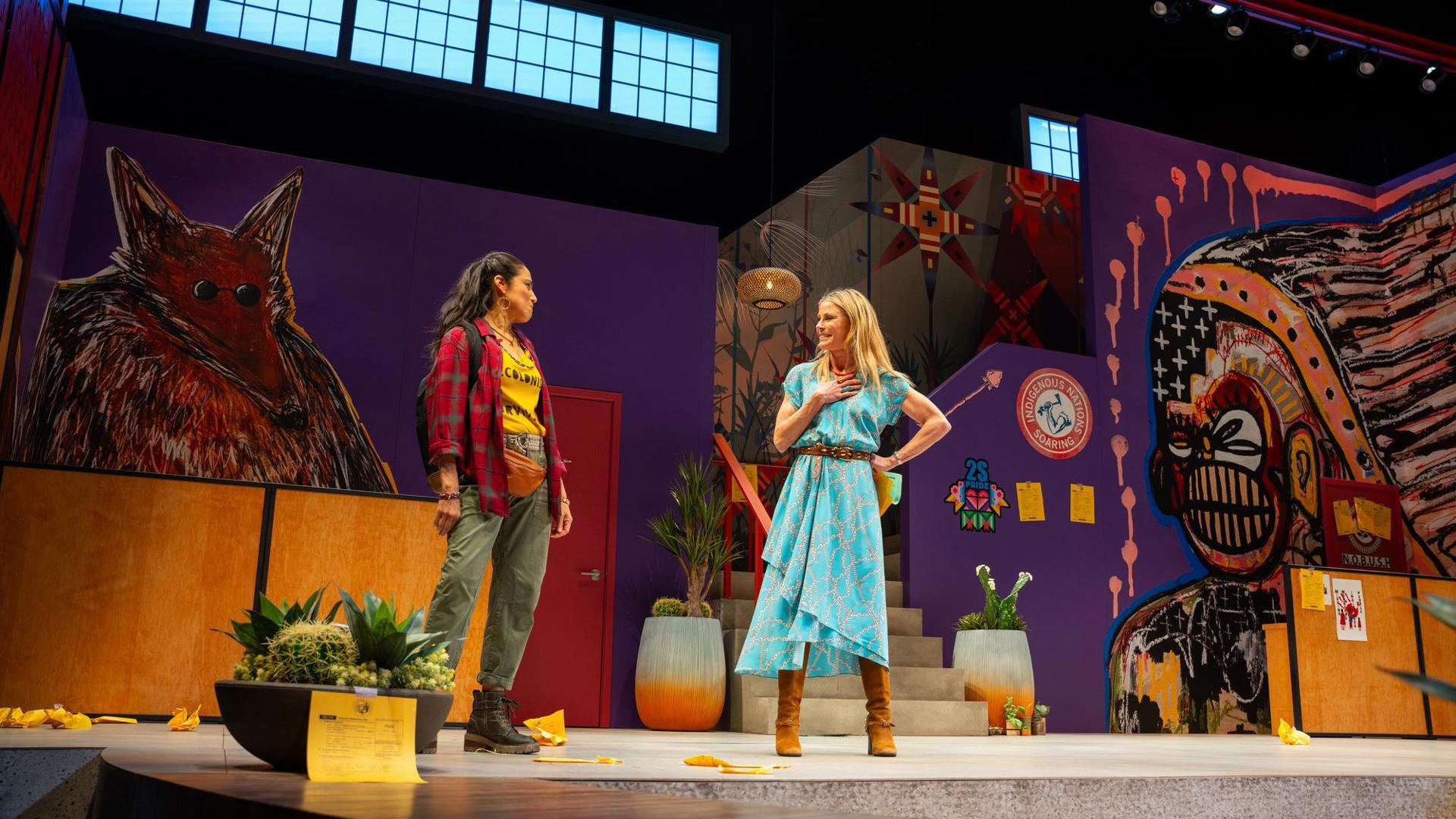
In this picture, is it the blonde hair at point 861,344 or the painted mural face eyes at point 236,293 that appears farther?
the painted mural face eyes at point 236,293

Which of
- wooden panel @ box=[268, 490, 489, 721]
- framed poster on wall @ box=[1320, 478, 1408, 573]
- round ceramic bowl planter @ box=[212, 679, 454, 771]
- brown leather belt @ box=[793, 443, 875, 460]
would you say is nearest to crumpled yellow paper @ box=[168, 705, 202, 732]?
wooden panel @ box=[268, 490, 489, 721]

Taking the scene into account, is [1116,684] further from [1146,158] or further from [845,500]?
[845,500]

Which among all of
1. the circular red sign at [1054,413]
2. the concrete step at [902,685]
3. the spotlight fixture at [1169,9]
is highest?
the spotlight fixture at [1169,9]

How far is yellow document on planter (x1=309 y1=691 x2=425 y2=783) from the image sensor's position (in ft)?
5.78

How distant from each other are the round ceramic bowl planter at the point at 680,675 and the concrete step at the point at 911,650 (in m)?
0.22

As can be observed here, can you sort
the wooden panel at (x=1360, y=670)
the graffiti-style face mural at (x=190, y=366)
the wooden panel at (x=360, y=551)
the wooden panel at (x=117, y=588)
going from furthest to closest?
the wooden panel at (x=1360, y=670) < the graffiti-style face mural at (x=190, y=366) < the wooden panel at (x=360, y=551) < the wooden panel at (x=117, y=588)

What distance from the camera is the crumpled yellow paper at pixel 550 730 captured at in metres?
3.43

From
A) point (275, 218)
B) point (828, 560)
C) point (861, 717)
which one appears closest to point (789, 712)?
point (828, 560)

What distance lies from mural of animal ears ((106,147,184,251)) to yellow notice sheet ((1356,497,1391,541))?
780 cm

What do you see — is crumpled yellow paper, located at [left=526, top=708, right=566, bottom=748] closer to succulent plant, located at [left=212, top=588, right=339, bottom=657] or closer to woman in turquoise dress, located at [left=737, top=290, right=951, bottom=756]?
woman in turquoise dress, located at [left=737, top=290, right=951, bottom=756]

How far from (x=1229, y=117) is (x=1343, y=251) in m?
1.46

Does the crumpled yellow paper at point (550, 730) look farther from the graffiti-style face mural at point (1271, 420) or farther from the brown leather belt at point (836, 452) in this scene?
the graffiti-style face mural at point (1271, 420)

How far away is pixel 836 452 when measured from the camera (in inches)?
136

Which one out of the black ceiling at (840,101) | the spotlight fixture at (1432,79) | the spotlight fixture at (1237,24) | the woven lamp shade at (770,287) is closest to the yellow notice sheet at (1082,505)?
the woven lamp shade at (770,287)
